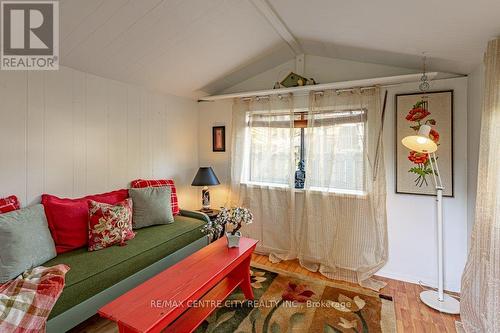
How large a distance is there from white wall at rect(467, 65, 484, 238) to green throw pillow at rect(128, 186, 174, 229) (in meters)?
2.94

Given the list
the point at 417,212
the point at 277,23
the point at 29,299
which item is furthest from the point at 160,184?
the point at 417,212

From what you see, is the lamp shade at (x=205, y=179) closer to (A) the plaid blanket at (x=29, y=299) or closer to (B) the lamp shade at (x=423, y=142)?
(A) the plaid blanket at (x=29, y=299)

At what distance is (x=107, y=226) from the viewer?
2.15m

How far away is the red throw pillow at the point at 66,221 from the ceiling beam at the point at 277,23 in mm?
2297

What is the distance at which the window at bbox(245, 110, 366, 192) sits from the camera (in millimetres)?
2732

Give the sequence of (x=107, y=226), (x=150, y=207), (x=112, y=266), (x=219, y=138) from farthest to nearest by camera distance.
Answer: (x=219, y=138)
(x=150, y=207)
(x=107, y=226)
(x=112, y=266)

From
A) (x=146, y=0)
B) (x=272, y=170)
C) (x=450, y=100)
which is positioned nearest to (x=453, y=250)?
(x=450, y=100)

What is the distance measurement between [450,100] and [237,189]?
2510 mm

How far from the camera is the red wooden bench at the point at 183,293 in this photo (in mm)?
1274

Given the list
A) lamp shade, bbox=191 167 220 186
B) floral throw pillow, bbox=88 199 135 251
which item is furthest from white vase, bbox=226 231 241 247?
lamp shade, bbox=191 167 220 186

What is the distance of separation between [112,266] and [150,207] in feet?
2.93

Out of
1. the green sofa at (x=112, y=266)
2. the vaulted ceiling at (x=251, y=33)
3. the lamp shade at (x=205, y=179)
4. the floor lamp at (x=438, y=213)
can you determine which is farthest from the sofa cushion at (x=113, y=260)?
the floor lamp at (x=438, y=213)

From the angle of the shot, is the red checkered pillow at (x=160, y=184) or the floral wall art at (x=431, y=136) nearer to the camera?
Result: the floral wall art at (x=431, y=136)

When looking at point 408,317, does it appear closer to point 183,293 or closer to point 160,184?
point 183,293
